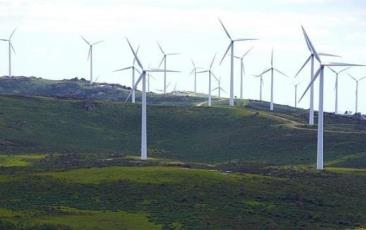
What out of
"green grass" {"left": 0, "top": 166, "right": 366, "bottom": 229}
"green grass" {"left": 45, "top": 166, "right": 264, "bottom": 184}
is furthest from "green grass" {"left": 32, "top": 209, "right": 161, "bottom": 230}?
"green grass" {"left": 45, "top": 166, "right": 264, "bottom": 184}

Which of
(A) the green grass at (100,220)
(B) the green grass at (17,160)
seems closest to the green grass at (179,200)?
(A) the green grass at (100,220)

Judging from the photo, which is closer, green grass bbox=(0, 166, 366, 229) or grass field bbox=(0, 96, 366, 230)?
grass field bbox=(0, 96, 366, 230)

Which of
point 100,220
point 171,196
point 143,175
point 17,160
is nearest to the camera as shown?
point 100,220

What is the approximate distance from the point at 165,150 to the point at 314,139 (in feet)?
117

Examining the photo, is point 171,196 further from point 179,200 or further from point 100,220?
point 100,220

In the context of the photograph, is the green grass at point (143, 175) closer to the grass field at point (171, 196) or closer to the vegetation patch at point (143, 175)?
the vegetation patch at point (143, 175)

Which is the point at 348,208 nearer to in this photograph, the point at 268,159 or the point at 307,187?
the point at 307,187

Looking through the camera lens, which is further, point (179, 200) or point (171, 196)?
point (171, 196)

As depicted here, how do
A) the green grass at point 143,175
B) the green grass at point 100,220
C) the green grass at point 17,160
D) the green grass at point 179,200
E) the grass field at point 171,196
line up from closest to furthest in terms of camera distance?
1. the green grass at point 100,220
2. the grass field at point 171,196
3. the green grass at point 179,200
4. the green grass at point 143,175
5. the green grass at point 17,160

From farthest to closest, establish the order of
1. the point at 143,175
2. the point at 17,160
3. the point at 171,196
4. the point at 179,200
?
1. the point at 17,160
2. the point at 143,175
3. the point at 171,196
4. the point at 179,200

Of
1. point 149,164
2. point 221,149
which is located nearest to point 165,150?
point 221,149

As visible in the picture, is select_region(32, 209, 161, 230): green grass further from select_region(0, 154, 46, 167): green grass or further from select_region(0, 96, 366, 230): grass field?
select_region(0, 154, 46, 167): green grass

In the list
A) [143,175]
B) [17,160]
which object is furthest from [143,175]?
[17,160]

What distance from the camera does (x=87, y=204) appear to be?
95875 mm
